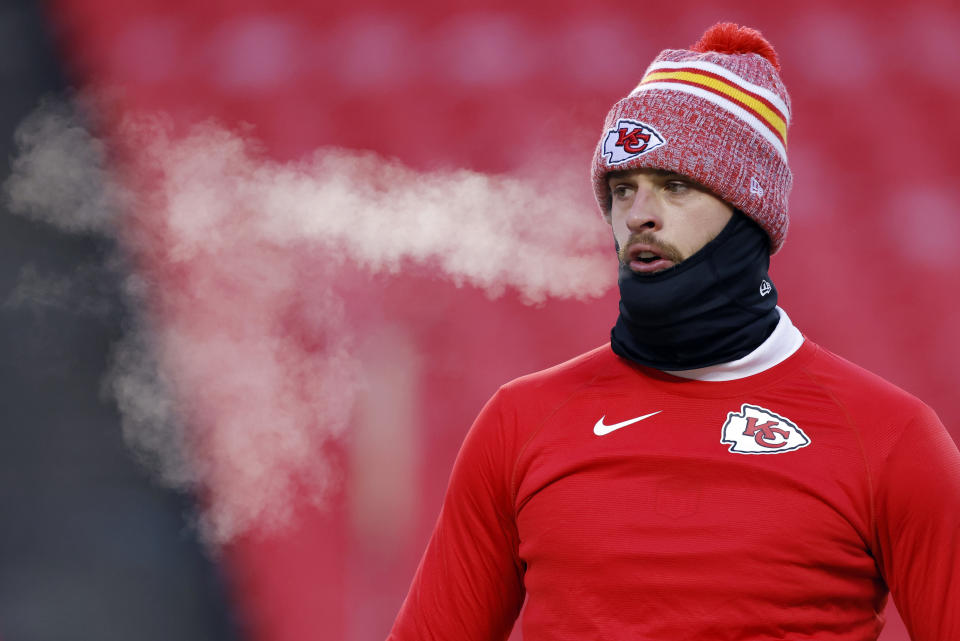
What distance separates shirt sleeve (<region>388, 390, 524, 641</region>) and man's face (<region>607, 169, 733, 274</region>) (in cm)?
29

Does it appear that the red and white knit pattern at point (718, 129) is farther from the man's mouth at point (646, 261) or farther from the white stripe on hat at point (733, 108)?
the man's mouth at point (646, 261)

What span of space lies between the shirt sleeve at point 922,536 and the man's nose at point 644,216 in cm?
41

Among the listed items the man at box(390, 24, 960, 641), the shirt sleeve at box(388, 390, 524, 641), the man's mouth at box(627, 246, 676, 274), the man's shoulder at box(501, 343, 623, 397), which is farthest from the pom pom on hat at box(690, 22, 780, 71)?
Result: the shirt sleeve at box(388, 390, 524, 641)

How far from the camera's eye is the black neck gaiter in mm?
1372

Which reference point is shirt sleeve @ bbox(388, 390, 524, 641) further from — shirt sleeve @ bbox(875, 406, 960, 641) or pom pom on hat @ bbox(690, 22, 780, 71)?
pom pom on hat @ bbox(690, 22, 780, 71)

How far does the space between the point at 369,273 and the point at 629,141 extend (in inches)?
40.6

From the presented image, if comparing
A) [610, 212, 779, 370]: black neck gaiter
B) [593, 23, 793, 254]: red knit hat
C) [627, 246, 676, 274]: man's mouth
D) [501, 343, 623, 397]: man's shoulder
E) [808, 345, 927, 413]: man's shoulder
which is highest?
[593, 23, 793, 254]: red knit hat

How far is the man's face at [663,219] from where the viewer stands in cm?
139

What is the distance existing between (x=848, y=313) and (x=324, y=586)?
4.10ft

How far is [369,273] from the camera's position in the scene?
92.7 inches

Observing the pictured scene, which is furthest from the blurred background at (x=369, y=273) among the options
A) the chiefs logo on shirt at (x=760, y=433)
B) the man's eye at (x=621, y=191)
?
the chiefs logo on shirt at (x=760, y=433)

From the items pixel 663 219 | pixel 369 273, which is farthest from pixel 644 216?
pixel 369 273

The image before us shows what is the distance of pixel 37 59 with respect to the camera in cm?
249

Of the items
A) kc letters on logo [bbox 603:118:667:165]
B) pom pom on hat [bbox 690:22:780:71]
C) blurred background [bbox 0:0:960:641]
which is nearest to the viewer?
kc letters on logo [bbox 603:118:667:165]
